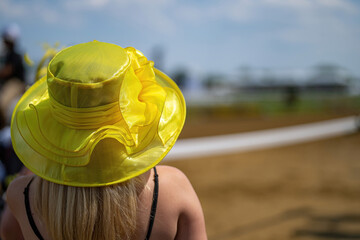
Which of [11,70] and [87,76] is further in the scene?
[11,70]

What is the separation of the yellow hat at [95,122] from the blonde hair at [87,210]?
0.12ft

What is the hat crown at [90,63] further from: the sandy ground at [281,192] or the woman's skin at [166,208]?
the sandy ground at [281,192]

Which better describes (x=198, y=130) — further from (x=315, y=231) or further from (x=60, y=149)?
(x=60, y=149)

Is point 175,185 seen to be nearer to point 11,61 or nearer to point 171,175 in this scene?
point 171,175

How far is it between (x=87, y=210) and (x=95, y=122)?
268 millimetres

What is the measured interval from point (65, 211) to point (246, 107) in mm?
15777

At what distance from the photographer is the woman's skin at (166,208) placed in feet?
3.57

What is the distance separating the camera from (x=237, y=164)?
23.5 feet

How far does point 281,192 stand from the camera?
5324 mm

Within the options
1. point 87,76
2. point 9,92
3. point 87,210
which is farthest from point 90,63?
point 9,92

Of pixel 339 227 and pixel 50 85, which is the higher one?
pixel 50 85

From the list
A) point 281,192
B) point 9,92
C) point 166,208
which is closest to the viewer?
point 166,208

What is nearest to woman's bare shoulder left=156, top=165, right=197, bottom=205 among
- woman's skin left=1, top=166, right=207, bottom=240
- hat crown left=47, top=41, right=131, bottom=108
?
woman's skin left=1, top=166, right=207, bottom=240

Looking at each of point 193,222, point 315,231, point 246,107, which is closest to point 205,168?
point 315,231
